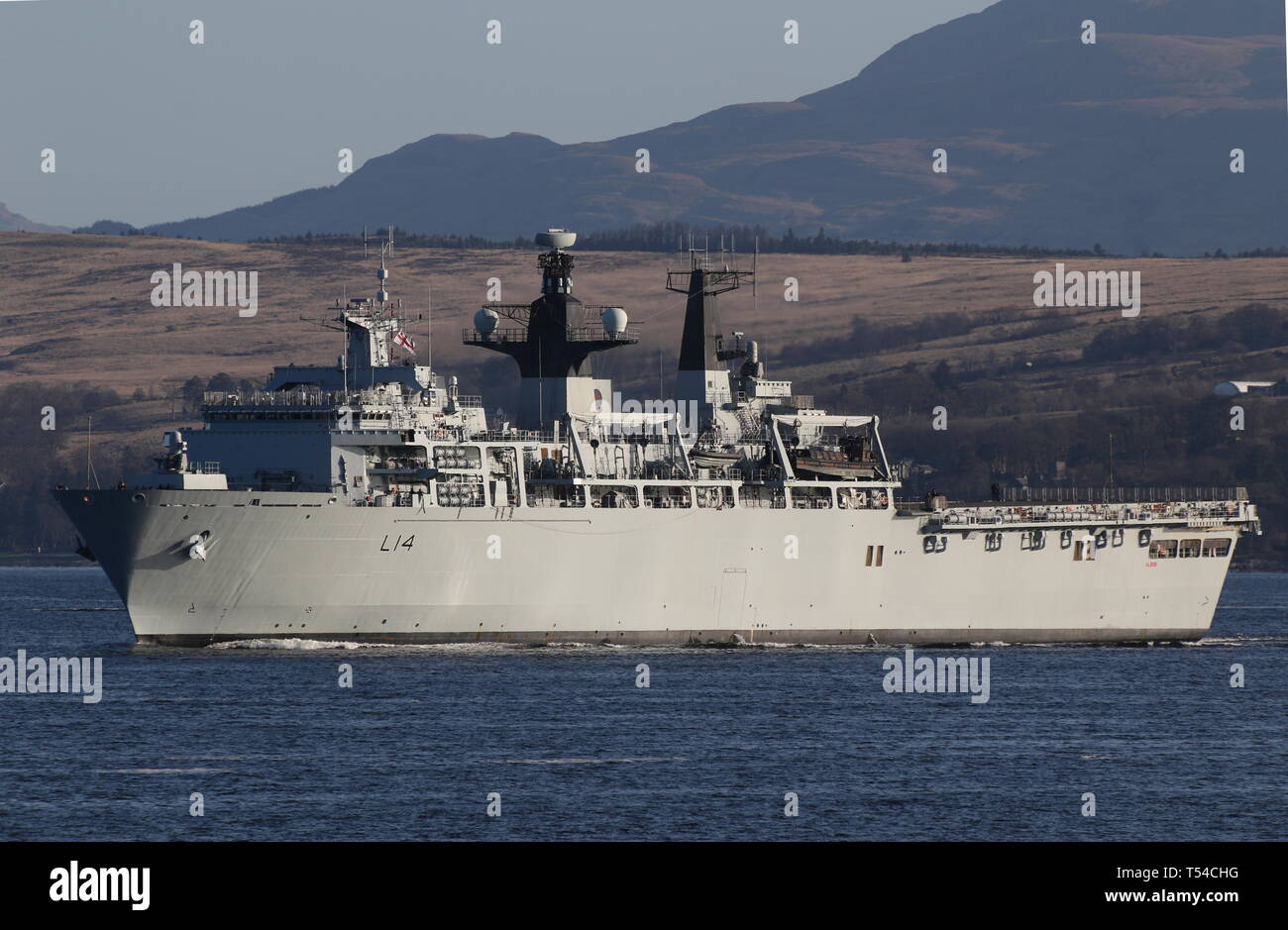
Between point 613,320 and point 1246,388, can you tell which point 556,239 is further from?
point 1246,388

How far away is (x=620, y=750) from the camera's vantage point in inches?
1688

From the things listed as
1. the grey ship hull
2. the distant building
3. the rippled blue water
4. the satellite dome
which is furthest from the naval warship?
the distant building

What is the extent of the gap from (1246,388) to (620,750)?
524 feet

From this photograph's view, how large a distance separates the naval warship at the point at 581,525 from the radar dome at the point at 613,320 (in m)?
0.13

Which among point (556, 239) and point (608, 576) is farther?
point (556, 239)

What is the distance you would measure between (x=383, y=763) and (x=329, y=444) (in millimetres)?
23909

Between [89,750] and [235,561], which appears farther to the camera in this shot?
[235,561]

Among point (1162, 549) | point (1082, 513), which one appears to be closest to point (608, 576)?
point (1082, 513)

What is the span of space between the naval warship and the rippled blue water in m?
1.82

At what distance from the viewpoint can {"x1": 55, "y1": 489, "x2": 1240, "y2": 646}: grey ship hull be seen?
2340 inches

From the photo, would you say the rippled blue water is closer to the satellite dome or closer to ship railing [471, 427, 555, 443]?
ship railing [471, 427, 555, 443]
